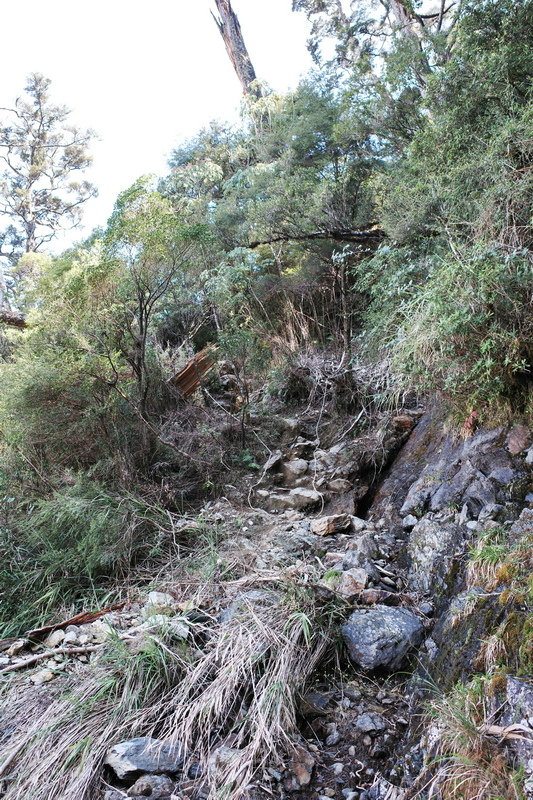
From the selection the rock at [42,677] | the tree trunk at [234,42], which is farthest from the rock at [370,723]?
the tree trunk at [234,42]

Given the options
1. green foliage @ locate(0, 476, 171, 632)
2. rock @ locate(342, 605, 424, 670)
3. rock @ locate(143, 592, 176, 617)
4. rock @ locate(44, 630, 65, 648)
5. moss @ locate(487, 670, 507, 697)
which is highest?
Result: green foliage @ locate(0, 476, 171, 632)

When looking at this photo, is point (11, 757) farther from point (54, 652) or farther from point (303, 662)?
point (303, 662)

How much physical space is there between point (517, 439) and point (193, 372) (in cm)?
384

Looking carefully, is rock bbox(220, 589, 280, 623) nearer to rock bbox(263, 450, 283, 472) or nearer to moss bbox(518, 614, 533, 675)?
moss bbox(518, 614, 533, 675)

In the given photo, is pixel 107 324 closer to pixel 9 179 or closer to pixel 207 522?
pixel 207 522

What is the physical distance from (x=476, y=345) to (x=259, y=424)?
281cm

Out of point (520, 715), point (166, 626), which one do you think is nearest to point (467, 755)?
point (520, 715)

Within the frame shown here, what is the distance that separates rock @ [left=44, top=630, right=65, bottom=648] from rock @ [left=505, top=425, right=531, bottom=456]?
2923 mm

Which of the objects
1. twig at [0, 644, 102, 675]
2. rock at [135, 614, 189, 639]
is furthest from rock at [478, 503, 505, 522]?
twig at [0, 644, 102, 675]

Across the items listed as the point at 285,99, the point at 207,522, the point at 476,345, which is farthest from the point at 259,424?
the point at 285,99

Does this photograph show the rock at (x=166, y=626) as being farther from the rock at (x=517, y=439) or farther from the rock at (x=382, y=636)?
the rock at (x=517, y=439)

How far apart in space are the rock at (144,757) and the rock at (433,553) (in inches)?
58.9

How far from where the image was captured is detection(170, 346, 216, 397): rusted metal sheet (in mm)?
5342

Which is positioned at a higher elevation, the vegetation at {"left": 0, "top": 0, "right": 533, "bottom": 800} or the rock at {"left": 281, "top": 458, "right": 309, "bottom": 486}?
the vegetation at {"left": 0, "top": 0, "right": 533, "bottom": 800}
